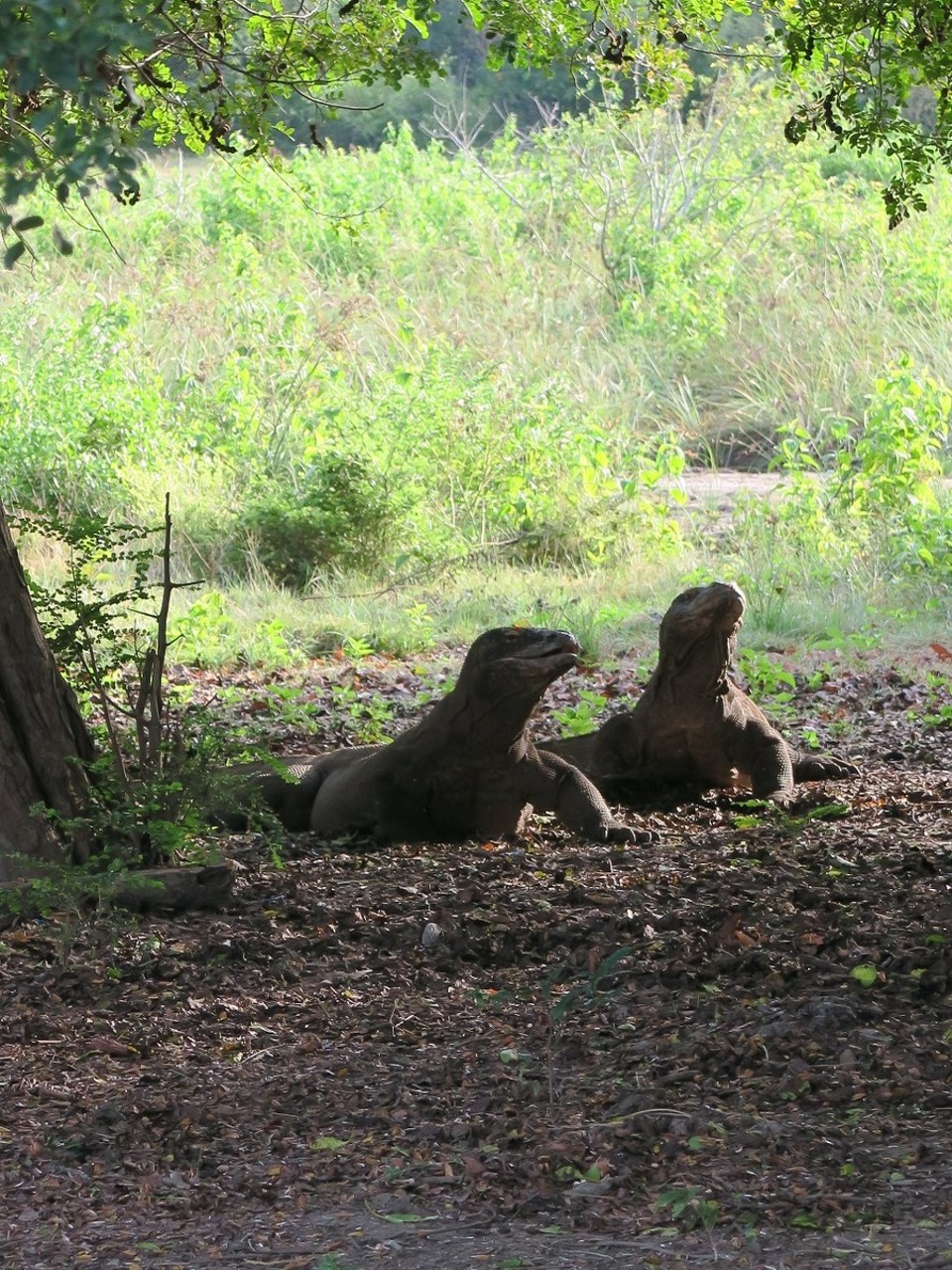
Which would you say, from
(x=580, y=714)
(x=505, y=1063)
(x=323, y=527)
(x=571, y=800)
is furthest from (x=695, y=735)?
(x=323, y=527)

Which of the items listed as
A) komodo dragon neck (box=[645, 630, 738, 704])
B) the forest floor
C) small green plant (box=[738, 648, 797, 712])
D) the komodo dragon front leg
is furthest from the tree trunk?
small green plant (box=[738, 648, 797, 712])

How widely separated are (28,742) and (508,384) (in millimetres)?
8959

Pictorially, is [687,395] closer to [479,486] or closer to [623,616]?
[479,486]

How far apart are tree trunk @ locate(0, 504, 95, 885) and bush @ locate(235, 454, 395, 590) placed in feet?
21.1

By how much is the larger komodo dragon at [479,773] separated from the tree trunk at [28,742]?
121 cm

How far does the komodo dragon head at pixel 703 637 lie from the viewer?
20.4 ft

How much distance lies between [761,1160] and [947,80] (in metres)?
3.65

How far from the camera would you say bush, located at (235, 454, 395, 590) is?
11.4 m

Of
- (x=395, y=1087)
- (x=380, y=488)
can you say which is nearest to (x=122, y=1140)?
(x=395, y=1087)

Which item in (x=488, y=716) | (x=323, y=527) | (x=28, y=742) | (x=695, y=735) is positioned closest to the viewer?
(x=28, y=742)

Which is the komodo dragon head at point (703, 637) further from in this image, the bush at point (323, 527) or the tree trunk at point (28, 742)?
the bush at point (323, 527)

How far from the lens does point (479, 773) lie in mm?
5938

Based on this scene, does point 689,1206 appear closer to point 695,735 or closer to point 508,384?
point 695,735

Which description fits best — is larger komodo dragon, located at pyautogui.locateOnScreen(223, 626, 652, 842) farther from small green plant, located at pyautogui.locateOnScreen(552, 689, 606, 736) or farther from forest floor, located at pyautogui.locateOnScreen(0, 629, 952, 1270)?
small green plant, located at pyautogui.locateOnScreen(552, 689, 606, 736)
